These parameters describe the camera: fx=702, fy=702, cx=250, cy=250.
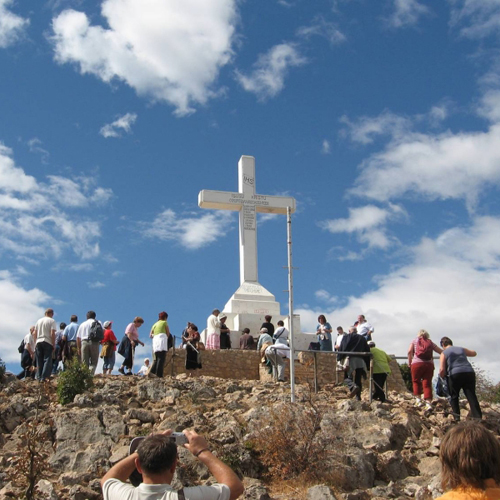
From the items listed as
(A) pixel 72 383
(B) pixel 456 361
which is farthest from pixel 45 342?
(B) pixel 456 361

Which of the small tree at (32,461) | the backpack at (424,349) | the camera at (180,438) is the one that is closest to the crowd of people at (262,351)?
the backpack at (424,349)

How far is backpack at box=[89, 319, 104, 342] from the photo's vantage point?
14.5m

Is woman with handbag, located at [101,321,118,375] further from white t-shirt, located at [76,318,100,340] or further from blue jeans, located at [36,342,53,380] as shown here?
blue jeans, located at [36,342,53,380]

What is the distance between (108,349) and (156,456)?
12021mm

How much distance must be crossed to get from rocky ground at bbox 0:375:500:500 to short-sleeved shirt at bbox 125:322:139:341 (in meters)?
2.07

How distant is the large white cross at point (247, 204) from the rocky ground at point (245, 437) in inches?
305

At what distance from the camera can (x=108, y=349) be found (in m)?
15.5

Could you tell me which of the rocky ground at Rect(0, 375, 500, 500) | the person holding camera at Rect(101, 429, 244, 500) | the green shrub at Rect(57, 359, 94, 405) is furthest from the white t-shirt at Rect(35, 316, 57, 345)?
the person holding camera at Rect(101, 429, 244, 500)

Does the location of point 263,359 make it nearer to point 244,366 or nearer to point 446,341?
point 244,366

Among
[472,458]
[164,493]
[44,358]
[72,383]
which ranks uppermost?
[44,358]

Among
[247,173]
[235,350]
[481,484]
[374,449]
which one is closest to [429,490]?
[374,449]

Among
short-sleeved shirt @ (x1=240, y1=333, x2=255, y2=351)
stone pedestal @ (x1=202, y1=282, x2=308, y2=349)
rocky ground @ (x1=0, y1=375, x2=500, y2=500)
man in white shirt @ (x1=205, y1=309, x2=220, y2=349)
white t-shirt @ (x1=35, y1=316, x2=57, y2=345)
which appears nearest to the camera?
rocky ground @ (x1=0, y1=375, x2=500, y2=500)

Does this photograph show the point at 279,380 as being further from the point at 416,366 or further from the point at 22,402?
the point at 22,402

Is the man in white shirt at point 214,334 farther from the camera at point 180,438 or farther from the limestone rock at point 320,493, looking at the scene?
the camera at point 180,438
